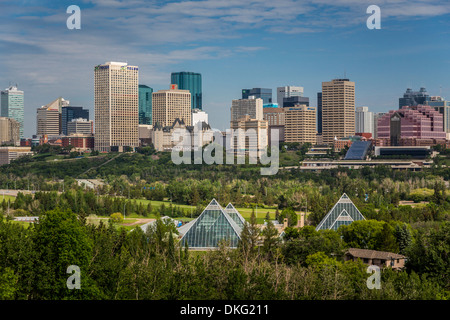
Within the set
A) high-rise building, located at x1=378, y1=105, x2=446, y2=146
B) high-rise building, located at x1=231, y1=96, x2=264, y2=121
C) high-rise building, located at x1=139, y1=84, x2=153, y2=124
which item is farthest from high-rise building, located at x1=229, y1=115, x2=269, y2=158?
high-rise building, located at x1=139, y1=84, x2=153, y2=124

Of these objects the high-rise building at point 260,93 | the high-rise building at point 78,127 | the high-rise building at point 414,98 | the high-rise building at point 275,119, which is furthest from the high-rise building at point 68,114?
the high-rise building at point 414,98

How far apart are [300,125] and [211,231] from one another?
92896 mm

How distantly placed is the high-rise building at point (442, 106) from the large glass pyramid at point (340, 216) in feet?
299

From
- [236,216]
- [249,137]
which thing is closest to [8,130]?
[249,137]

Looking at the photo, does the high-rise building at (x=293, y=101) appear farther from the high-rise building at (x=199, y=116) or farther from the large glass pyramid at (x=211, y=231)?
the large glass pyramid at (x=211, y=231)

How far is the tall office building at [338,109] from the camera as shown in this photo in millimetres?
135113

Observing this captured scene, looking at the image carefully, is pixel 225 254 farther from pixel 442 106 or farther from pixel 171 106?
pixel 171 106

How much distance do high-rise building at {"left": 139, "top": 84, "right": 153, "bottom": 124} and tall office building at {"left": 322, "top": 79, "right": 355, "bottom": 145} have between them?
202 feet

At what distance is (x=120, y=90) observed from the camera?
5108 inches

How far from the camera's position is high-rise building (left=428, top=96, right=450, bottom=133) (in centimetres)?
13476

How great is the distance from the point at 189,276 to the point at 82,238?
4730mm

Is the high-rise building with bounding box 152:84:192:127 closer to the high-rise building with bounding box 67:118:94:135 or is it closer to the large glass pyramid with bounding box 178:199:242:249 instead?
the high-rise building with bounding box 67:118:94:135

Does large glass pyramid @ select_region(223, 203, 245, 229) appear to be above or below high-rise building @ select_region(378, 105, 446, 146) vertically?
below
